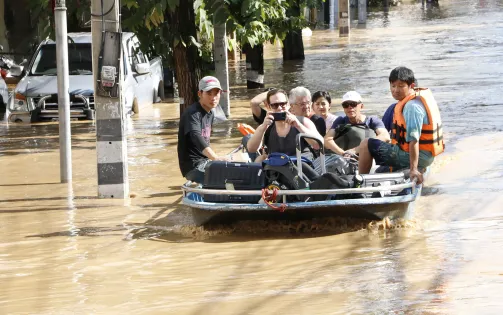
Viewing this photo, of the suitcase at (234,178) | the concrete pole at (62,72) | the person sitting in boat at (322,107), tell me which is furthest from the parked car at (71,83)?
the suitcase at (234,178)

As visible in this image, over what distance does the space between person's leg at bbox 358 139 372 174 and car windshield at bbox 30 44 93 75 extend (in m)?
10.0

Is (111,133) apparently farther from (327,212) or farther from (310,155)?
(327,212)

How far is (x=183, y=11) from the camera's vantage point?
667 inches

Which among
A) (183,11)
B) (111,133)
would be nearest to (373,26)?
(183,11)

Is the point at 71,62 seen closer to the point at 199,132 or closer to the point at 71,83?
the point at 71,83

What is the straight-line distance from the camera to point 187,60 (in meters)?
17.5

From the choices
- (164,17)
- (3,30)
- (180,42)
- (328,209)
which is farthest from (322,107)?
(3,30)

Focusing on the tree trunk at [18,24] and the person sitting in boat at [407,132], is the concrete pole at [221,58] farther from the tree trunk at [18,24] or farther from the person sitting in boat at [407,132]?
the tree trunk at [18,24]

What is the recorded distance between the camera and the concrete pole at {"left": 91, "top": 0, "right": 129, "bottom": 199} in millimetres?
12930

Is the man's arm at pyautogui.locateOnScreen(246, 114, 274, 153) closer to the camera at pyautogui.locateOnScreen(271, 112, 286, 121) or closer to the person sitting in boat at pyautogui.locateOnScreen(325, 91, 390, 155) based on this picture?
the camera at pyautogui.locateOnScreen(271, 112, 286, 121)

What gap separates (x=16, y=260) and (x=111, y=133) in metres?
3.26

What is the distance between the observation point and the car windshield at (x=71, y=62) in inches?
817

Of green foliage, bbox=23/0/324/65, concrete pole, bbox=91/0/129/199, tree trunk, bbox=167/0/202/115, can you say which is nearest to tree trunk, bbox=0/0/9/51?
green foliage, bbox=23/0/324/65

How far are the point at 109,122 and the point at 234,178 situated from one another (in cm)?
286
